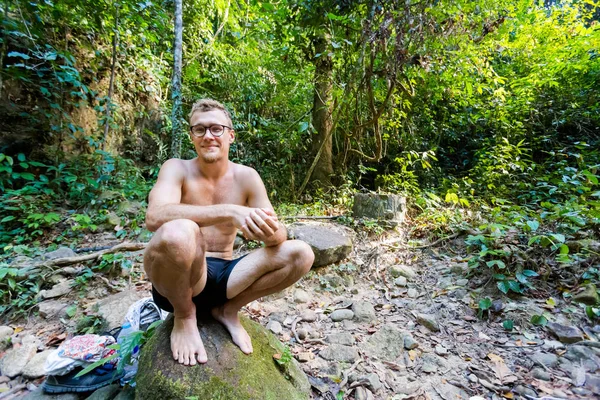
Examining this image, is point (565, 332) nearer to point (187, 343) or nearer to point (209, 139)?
point (187, 343)

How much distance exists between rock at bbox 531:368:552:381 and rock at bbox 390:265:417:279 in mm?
1432

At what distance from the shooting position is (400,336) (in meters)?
2.29

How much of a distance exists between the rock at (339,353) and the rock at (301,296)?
0.70 meters

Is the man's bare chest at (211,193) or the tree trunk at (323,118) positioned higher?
the tree trunk at (323,118)

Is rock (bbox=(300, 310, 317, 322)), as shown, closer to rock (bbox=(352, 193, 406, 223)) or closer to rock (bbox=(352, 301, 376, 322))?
rock (bbox=(352, 301, 376, 322))

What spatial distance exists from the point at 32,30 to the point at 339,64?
4647mm

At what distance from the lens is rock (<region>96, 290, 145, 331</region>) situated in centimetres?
223

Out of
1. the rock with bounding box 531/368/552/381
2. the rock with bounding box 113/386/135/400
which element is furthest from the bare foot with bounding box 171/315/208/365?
the rock with bounding box 531/368/552/381

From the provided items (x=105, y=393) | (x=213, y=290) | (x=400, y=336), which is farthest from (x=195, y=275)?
(x=400, y=336)

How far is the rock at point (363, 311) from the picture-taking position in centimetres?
260

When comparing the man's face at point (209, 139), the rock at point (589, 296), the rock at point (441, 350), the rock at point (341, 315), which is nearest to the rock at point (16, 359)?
the man's face at point (209, 139)

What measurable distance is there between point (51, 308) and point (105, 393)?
1.46 metres

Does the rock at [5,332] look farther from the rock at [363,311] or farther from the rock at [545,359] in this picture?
the rock at [545,359]

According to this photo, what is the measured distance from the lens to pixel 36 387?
181 centimetres
